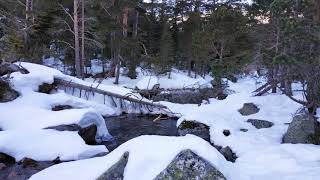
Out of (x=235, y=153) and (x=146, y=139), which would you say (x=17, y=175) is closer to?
(x=146, y=139)

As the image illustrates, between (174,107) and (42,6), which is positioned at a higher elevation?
(42,6)

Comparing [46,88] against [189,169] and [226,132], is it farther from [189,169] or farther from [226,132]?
[189,169]

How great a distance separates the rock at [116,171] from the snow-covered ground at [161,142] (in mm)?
161

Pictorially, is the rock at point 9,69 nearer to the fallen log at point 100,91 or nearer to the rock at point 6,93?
the rock at point 6,93

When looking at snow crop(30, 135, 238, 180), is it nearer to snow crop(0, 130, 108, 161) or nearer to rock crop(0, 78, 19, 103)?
snow crop(0, 130, 108, 161)

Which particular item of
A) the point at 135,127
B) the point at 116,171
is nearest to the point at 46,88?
the point at 135,127

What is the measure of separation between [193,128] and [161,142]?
9663 millimetres

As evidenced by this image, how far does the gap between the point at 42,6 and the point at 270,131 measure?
2203 cm

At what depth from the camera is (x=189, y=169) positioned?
19.0 feet

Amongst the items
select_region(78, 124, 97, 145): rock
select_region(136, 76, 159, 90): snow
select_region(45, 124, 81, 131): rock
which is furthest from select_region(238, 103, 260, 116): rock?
select_region(136, 76, 159, 90): snow

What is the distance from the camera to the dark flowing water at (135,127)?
1561cm

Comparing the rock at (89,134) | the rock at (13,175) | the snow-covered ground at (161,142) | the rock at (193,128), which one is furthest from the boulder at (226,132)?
the rock at (13,175)

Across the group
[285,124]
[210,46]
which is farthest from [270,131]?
[210,46]

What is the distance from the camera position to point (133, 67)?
34.8m
